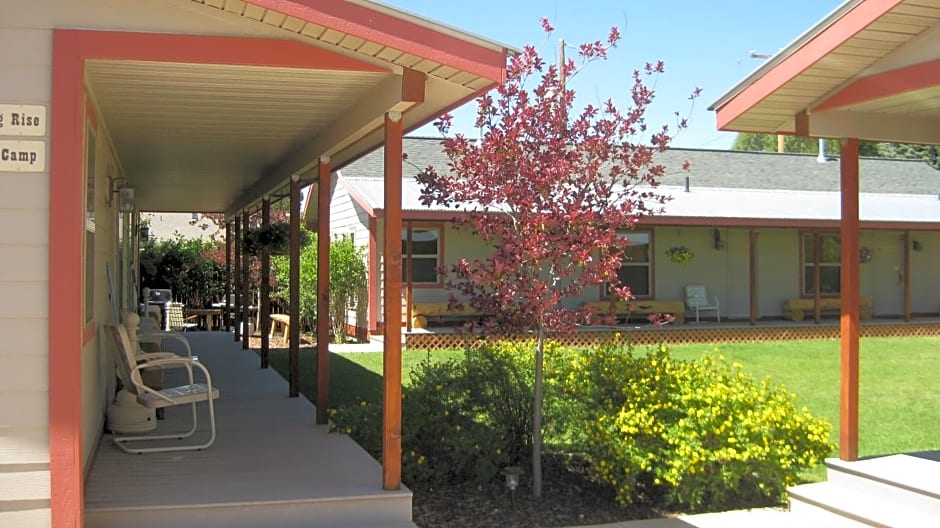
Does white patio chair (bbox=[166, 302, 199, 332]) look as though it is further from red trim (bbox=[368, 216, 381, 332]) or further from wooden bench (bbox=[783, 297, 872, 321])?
wooden bench (bbox=[783, 297, 872, 321])

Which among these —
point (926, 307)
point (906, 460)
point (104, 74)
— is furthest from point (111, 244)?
point (926, 307)

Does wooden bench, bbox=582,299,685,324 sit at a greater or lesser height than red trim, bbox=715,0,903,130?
lesser

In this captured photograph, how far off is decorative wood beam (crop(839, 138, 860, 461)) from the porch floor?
3.18 meters

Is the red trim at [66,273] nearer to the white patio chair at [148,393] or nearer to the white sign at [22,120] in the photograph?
the white sign at [22,120]

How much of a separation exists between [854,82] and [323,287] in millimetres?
4508

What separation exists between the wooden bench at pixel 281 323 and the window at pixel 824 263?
11301 millimetres

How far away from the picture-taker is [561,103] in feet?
22.1

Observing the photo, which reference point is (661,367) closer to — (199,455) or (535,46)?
(535,46)

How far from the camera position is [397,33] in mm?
5086

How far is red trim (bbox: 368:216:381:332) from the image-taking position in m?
17.5

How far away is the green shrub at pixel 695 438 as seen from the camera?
6.31 meters

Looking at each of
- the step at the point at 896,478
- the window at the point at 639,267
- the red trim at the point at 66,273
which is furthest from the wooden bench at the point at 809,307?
the red trim at the point at 66,273

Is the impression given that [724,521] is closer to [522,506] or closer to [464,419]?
[522,506]

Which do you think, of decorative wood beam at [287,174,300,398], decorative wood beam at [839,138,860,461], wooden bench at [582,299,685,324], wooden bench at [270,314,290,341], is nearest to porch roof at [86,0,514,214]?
decorative wood beam at [287,174,300,398]
